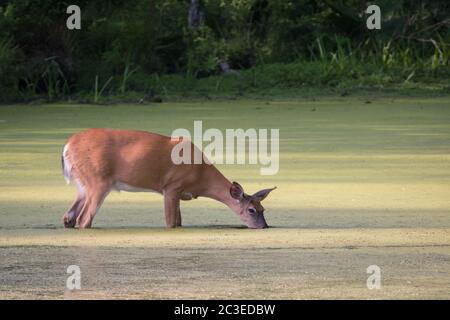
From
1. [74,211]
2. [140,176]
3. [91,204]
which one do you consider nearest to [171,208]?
[140,176]

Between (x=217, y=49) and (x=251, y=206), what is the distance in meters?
16.6

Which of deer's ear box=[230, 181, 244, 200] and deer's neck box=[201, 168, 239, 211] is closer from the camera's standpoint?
deer's ear box=[230, 181, 244, 200]

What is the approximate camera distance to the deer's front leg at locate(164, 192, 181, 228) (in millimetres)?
11102

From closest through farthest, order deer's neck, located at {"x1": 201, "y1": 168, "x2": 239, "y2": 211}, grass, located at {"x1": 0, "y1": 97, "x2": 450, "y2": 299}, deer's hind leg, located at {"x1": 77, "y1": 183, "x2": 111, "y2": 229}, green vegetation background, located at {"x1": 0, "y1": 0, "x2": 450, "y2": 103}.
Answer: grass, located at {"x1": 0, "y1": 97, "x2": 450, "y2": 299}
deer's hind leg, located at {"x1": 77, "y1": 183, "x2": 111, "y2": 229}
deer's neck, located at {"x1": 201, "y1": 168, "x2": 239, "y2": 211}
green vegetation background, located at {"x1": 0, "y1": 0, "x2": 450, "y2": 103}

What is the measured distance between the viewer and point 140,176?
11.2 meters

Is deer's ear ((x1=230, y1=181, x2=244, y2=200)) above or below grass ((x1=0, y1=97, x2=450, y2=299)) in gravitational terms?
above

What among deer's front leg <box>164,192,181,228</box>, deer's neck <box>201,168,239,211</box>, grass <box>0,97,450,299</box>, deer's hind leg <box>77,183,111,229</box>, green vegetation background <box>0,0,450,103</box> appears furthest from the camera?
green vegetation background <box>0,0,450,103</box>

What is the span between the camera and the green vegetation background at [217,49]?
2561 centimetres

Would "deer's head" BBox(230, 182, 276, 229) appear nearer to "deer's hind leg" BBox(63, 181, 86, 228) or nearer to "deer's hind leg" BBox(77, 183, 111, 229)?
"deer's hind leg" BBox(77, 183, 111, 229)

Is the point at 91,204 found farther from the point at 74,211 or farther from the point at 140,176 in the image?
the point at 140,176

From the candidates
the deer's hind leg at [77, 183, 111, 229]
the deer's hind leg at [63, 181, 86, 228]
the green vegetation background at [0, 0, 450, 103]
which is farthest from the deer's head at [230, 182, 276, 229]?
the green vegetation background at [0, 0, 450, 103]

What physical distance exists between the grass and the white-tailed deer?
0.67ft

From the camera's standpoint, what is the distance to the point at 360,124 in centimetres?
2008
